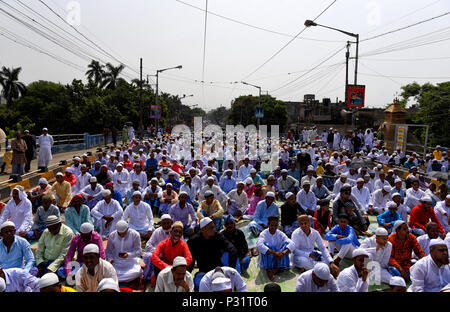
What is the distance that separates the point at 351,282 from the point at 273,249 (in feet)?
5.36

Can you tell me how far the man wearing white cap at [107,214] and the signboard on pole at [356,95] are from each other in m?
14.5

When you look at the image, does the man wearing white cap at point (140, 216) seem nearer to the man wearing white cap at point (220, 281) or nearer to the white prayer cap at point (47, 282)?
the man wearing white cap at point (220, 281)

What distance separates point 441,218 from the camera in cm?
666

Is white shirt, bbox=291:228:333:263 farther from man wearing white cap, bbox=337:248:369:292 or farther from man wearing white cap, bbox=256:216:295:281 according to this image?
man wearing white cap, bbox=337:248:369:292

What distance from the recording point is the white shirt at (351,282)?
3838 mm

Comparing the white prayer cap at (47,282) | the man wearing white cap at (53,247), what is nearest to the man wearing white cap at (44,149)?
the man wearing white cap at (53,247)

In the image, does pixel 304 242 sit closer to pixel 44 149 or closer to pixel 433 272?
pixel 433 272

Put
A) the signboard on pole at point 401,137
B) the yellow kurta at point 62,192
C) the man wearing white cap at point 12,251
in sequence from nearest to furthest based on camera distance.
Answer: the man wearing white cap at point 12,251 < the yellow kurta at point 62,192 < the signboard on pole at point 401,137

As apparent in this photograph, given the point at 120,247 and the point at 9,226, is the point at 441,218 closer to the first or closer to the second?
the point at 120,247

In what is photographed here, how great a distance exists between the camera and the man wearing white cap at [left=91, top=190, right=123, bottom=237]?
648 centimetres

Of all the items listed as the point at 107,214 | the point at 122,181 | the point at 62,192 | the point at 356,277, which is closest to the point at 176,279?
the point at 356,277

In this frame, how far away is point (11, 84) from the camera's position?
158 ft

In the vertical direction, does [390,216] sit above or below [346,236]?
above
